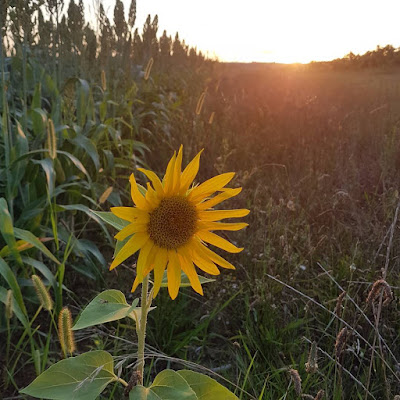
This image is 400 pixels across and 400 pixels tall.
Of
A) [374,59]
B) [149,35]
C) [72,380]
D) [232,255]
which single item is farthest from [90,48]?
[374,59]

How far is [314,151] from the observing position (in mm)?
3924

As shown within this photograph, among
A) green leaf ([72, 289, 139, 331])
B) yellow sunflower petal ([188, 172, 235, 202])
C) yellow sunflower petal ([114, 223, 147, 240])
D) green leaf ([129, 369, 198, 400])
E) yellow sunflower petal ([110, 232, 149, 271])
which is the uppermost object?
yellow sunflower petal ([188, 172, 235, 202])

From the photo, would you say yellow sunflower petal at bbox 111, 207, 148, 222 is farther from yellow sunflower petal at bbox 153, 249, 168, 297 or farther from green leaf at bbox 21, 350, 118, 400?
green leaf at bbox 21, 350, 118, 400

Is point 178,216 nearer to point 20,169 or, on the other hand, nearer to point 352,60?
point 20,169

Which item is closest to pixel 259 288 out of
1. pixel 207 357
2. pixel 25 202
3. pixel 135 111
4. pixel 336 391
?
pixel 207 357

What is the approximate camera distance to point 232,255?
2303mm

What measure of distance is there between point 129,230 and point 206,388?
1.24 feet

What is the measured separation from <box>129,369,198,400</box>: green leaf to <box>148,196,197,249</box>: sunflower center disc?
0.84 feet

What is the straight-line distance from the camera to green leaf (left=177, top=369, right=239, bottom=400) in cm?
86

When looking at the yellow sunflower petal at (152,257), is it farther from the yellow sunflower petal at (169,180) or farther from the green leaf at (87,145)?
the green leaf at (87,145)

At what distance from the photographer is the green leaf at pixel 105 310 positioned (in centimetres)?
87

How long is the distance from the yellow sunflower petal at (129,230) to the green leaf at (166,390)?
0.29 metres

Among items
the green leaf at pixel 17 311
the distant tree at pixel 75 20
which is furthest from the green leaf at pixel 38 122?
the green leaf at pixel 17 311

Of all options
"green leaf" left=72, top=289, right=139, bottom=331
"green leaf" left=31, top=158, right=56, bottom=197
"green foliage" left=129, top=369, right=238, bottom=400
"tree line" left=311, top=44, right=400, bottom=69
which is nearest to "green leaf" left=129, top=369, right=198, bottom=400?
"green foliage" left=129, top=369, right=238, bottom=400
